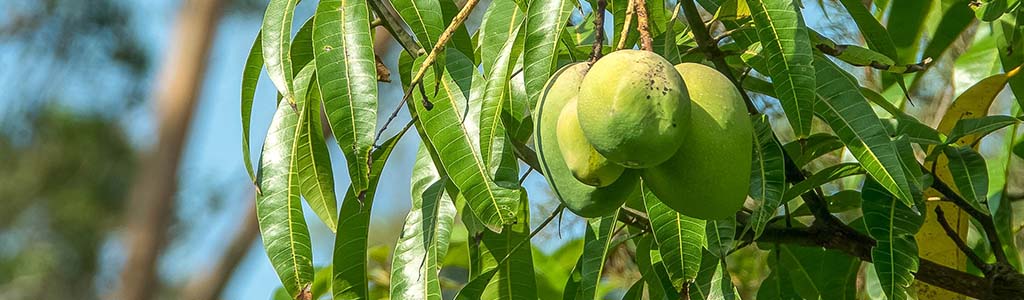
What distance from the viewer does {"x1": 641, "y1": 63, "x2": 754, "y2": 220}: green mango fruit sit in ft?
2.19

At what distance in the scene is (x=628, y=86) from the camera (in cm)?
65

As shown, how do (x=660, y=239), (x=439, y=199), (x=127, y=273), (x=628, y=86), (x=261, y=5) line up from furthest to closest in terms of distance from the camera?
1. (x=261, y=5)
2. (x=127, y=273)
3. (x=439, y=199)
4. (x=660, y=239)
5. (x=628, y=86)

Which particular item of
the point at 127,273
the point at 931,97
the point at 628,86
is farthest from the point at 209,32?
the point at 628,86

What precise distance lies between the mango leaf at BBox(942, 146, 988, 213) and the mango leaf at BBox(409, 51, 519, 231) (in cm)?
48

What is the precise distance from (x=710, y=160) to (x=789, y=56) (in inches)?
8.0

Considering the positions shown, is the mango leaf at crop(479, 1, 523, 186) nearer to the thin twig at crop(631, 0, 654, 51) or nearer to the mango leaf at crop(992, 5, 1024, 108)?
the thin twig at crop(631, 0, 654, 51)

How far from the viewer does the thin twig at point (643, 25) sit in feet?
2.37

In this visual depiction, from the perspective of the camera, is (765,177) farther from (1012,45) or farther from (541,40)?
(1012,45)

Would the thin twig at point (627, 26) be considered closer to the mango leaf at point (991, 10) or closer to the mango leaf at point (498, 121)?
the mango leaf at point (498, 121)

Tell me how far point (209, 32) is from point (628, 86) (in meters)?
4.86

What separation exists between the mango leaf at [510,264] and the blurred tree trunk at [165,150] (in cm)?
420

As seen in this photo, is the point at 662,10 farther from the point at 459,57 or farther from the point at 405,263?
the point at 405,263

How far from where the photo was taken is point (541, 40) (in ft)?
2.67

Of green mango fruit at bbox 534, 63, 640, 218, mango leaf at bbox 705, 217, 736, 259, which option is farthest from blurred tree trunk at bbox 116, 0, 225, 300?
green mango fruit at bbox 534, 63, 640, 218
